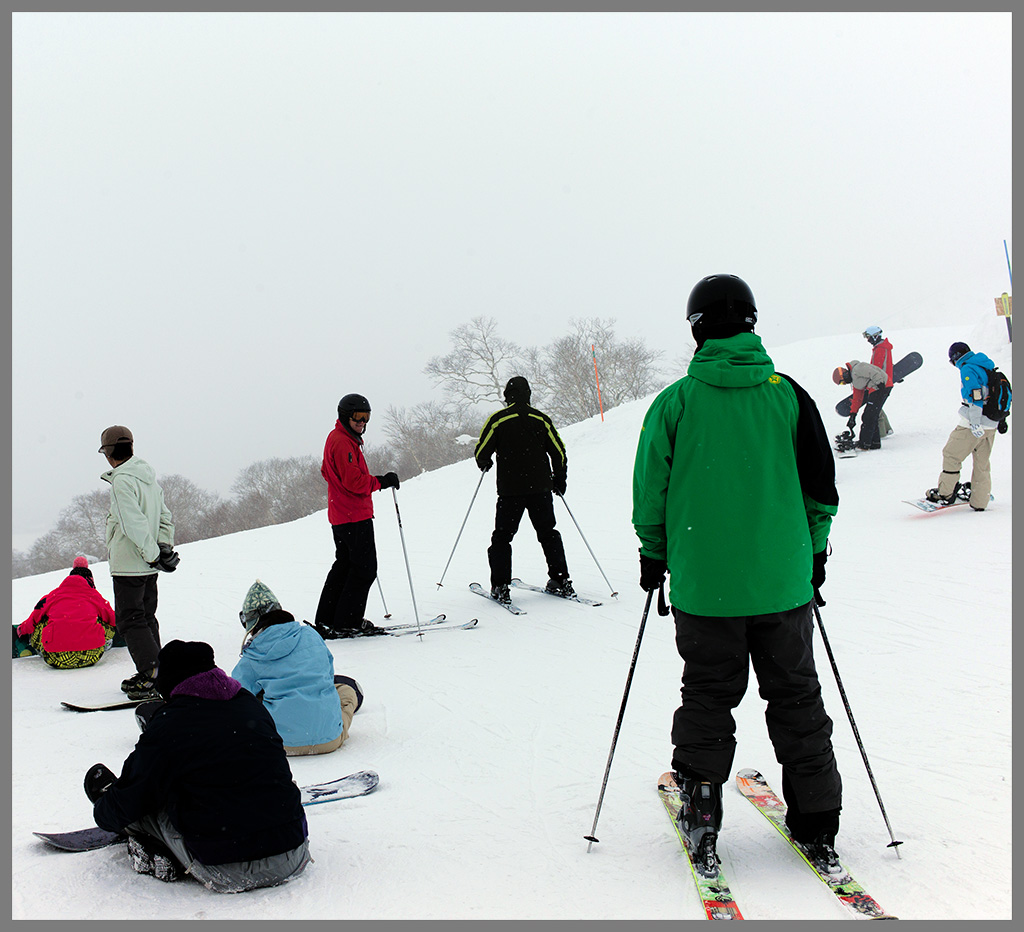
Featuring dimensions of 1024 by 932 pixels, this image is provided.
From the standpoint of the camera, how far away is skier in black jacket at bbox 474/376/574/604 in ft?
23.8

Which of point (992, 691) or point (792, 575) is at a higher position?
point (792, 575)

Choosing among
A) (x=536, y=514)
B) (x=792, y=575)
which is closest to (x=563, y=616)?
(x=536, y=514)

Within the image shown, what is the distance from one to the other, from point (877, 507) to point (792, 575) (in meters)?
7.75

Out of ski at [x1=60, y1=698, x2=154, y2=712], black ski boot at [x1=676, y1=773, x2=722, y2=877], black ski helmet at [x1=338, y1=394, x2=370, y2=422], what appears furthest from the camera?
black ski helmet at [x1=338, y1=394, x2=370, y2=422]

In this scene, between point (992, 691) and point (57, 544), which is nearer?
point (992, 691)

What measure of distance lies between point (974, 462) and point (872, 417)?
389 centimetres

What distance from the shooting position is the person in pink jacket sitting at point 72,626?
610cm

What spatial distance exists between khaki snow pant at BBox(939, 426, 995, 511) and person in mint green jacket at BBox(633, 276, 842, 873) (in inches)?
264

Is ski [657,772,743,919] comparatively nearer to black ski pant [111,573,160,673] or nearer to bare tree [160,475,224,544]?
black ski pant [111,573,160,673]

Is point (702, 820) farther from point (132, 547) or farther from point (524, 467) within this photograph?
point (524, 467)

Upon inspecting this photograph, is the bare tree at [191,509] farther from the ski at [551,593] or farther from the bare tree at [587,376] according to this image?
the ski at [551,593]

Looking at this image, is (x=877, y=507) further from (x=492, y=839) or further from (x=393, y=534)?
(x=492, y=839)

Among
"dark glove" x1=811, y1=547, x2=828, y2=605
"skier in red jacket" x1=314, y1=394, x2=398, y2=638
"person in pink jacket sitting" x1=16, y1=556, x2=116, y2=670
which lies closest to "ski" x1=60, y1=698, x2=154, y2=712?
"person in pink jacket sitting" x1=16, y1=556, x2=116, y2=670

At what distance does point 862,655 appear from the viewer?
4.98 m
